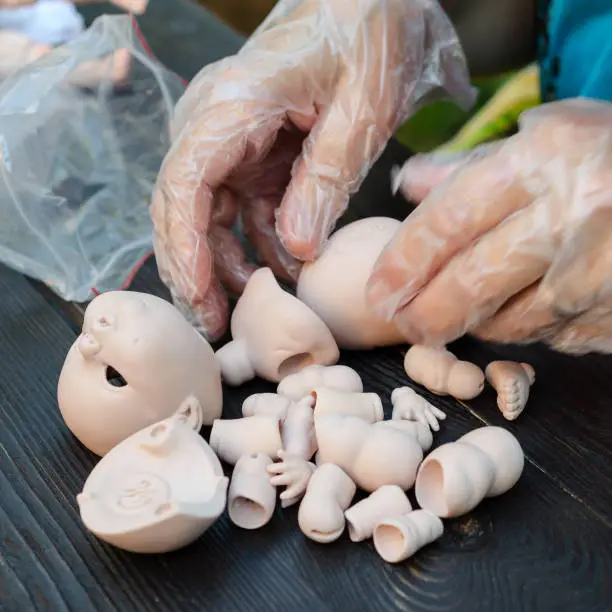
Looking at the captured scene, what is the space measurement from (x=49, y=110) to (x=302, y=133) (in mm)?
357

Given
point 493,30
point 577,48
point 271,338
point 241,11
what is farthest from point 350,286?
point 241,11

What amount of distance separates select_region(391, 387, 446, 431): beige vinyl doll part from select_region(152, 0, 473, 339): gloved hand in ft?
0.58

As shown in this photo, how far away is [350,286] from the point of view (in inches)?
30.2

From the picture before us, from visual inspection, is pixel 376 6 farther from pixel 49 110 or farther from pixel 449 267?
pixel 49 110

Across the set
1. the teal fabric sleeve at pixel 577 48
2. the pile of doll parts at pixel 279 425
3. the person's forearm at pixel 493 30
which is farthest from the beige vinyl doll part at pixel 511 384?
the person's forearm at pixel 493 30

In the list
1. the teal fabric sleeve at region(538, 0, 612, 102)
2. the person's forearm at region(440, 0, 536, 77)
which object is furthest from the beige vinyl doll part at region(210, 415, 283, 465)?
the person's forearm at region(440, 0, 536, 77)

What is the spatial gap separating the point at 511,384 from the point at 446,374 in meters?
0.06

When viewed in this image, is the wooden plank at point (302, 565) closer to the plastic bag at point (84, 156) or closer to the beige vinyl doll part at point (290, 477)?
the beige vinyl doll part at point (290, 477)

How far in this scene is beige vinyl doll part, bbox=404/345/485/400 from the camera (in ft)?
2.41

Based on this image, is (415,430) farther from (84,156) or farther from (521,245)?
(84,156)

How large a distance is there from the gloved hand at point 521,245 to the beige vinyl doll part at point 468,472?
10 centimetres

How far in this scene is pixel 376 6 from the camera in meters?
0.85

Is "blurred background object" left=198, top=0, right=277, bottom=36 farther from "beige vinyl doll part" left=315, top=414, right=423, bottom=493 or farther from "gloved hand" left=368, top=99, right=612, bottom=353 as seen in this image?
"beige vinyl doll part" left=315, top=414, right=423, bottom=493

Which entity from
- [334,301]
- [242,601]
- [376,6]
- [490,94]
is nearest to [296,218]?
[334,301]
